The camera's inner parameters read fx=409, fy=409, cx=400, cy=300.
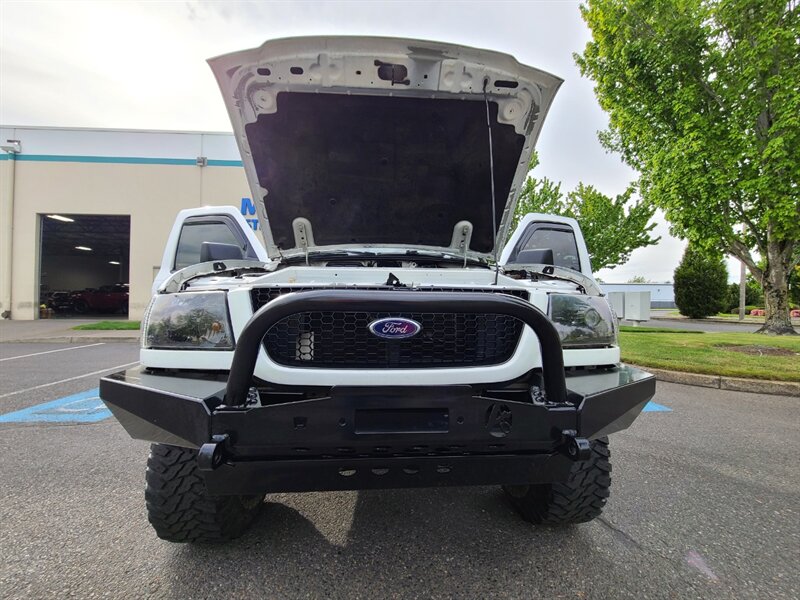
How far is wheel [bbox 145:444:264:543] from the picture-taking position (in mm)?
1709

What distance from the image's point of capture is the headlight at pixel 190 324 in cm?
159

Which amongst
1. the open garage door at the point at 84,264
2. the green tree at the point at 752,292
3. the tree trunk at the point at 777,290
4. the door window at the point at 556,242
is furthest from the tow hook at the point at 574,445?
the green tree at the point at 752,292

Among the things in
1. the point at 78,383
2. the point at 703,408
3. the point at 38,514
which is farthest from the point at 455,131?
the point at 78,383

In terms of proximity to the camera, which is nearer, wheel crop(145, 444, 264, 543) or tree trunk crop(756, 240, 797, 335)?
wheel crop(145, 444, 264, 543)

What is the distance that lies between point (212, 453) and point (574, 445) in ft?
3.89

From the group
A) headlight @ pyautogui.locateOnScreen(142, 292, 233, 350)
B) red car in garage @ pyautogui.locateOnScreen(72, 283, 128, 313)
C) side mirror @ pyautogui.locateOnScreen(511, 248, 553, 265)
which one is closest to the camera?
headlight @ pyautogui.locateOnScreen(142, 292, 233, 350)

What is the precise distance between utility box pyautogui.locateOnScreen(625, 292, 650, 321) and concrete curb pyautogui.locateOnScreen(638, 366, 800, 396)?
429 inches

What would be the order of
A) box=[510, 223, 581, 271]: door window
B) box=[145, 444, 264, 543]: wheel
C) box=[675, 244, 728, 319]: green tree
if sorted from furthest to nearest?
box=[675, 244, 728, 319]: green tree → box=[510, 223, 581, 271]: door window → box=[145, 444, 264, 543]: wheel

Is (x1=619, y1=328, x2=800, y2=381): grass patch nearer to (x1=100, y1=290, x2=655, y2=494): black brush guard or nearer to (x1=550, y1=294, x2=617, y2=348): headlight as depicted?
(x1=550, y1=294, x2=617, y2=348): headlight

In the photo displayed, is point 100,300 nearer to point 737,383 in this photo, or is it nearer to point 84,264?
point 84,264

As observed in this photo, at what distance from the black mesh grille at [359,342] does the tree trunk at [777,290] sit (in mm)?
15398

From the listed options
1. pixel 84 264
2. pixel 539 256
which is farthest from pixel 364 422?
pixel 84 264

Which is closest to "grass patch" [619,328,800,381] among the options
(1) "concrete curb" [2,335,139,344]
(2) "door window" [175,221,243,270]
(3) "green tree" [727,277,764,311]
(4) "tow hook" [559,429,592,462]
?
(4) "tow hook" [559,429,592,462]

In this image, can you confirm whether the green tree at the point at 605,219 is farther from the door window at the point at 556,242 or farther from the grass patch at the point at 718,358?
the door window at the point at 556,242
